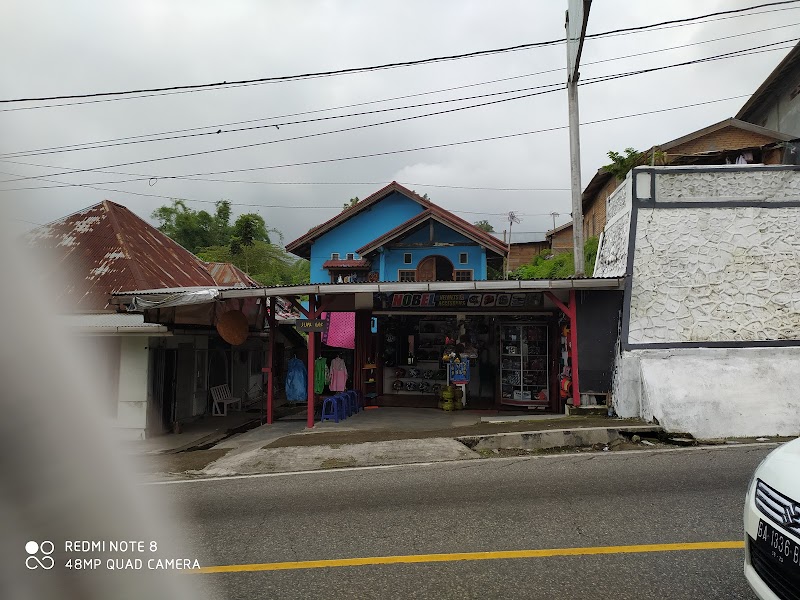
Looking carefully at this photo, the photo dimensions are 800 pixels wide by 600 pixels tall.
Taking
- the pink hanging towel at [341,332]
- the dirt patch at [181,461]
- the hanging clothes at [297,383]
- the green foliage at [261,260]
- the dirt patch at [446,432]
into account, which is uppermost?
the green foliage at [261,260]

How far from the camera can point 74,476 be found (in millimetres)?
1340

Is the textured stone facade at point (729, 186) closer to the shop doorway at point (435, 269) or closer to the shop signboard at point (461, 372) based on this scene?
the shop signboard at point (461, 372)

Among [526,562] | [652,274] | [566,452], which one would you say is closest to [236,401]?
[566,452]

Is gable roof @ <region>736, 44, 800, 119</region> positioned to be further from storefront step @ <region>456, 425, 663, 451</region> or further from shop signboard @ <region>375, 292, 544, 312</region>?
storefront step @ <region>456, 425, 663, 451</region>

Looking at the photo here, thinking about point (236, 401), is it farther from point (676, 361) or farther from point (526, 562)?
point (526, 562)

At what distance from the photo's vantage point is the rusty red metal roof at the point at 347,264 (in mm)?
21852

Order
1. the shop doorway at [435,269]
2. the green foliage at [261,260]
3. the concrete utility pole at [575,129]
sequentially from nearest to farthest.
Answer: the concrete utility pole at [575,129]
the shop doorway at [435,269]
the green foliage at [261,260]

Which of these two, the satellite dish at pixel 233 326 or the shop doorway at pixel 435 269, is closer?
the satellite dish at pixel 233 326

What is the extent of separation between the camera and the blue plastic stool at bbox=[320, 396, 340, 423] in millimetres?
Result: 11922

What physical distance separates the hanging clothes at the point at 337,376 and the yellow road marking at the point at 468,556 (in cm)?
954

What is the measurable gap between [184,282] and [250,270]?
24.1 metres

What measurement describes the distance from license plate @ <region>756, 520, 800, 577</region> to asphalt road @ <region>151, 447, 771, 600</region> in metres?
1.00

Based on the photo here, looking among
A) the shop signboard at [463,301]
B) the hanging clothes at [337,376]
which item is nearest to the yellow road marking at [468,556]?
the shop signboard at [463,301]

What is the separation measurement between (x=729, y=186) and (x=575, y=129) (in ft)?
11.5
